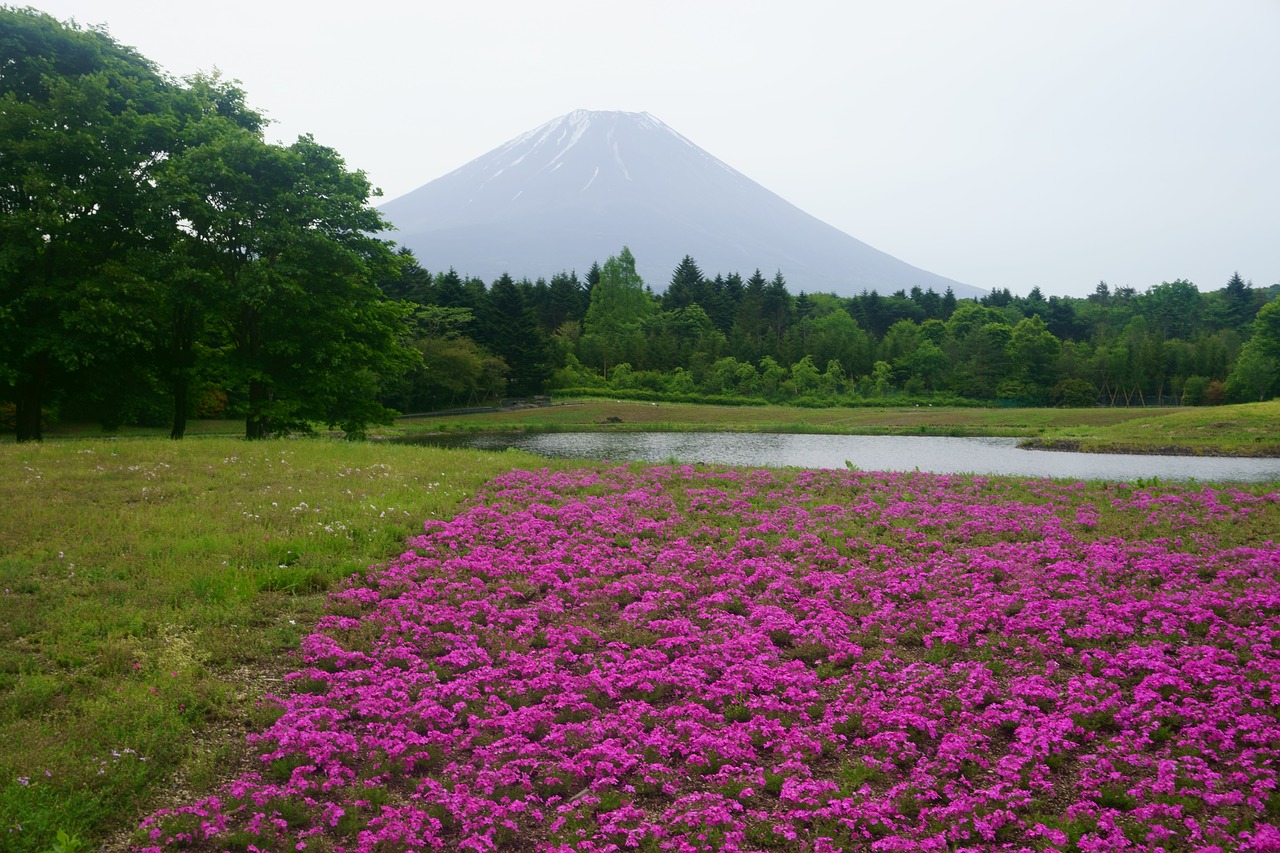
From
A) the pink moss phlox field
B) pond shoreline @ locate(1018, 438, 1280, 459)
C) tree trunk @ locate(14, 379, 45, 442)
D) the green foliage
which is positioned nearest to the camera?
the pink moss phlox field

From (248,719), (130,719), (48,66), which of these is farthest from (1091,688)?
(48,66)

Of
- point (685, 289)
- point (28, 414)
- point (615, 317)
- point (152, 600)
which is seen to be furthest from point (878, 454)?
point (685, 289)

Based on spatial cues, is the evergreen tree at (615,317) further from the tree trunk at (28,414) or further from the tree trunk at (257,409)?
the tree trunk at (28,414)

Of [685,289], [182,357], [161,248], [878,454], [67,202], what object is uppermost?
Answer: [685,289]

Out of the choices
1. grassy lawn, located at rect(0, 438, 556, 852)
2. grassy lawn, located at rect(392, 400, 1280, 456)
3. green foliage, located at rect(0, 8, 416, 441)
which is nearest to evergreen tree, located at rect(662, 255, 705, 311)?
grassy lawn, located at rect(392, 400, 1280, 456)

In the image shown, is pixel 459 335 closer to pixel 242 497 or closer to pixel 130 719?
pixel 242 497

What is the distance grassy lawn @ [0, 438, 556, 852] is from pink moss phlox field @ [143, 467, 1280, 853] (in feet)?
1.79

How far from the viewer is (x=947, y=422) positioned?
→ 5581cm

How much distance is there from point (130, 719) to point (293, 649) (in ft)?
6.51

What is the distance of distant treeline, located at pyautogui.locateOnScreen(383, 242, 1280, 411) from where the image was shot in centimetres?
6938

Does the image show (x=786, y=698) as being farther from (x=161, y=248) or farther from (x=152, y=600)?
(x=161, y=248)

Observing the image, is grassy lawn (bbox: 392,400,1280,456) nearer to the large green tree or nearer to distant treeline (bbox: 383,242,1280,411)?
distant treeline (bbox: 383,242,1280,411)

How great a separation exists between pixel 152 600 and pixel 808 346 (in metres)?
84.1

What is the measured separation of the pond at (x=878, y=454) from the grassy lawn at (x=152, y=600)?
439 inches
